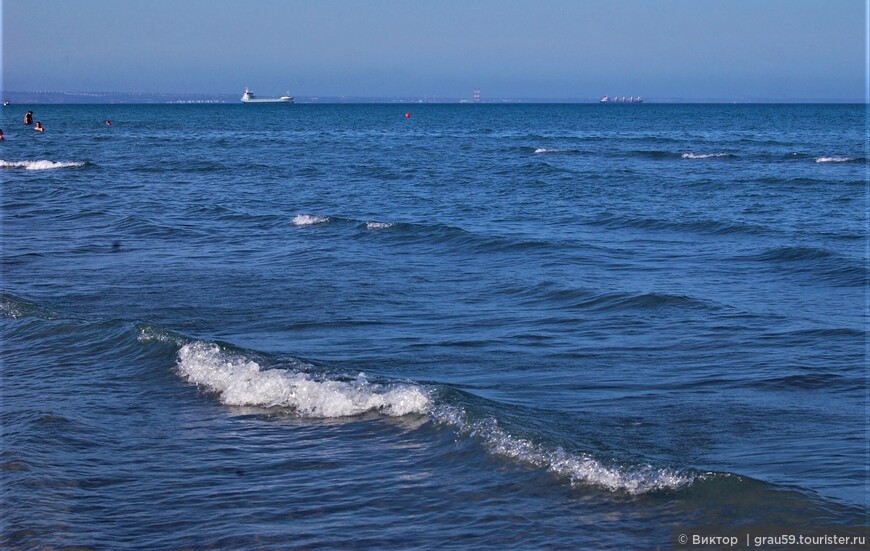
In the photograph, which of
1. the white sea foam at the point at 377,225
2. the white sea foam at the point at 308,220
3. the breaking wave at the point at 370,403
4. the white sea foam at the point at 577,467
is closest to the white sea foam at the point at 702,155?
the white sea foam at the point at 308,220

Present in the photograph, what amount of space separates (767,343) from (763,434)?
3.14 metres

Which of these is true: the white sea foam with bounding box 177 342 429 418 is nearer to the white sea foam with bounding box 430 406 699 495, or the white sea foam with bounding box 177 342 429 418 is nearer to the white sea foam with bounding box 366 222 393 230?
the white sea foam with bounding box 430 406 699 495

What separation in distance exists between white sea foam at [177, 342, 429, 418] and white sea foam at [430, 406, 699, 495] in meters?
0.85

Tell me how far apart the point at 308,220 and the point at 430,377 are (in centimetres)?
1305

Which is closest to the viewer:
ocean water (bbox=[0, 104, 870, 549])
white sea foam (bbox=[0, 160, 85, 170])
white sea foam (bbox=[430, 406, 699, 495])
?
ocean water (bbox=[0, 104, 870, 549])

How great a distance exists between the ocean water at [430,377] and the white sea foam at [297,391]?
30mm

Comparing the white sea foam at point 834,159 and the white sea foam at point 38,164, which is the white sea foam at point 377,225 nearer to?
the white sea foam at point 38,164

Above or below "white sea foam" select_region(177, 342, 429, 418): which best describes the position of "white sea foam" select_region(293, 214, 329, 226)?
above

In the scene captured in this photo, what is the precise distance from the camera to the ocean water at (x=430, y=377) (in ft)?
22.3

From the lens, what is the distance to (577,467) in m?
7.38

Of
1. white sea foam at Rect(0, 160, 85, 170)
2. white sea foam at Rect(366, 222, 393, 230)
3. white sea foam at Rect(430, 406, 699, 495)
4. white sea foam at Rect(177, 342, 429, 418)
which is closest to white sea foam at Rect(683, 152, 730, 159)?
white sea foam at Rect(366, 222, 393, 230)

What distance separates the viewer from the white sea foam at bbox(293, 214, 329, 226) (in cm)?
2225

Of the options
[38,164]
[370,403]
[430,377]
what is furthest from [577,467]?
[38,164]

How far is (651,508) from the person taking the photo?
6.75 metres
